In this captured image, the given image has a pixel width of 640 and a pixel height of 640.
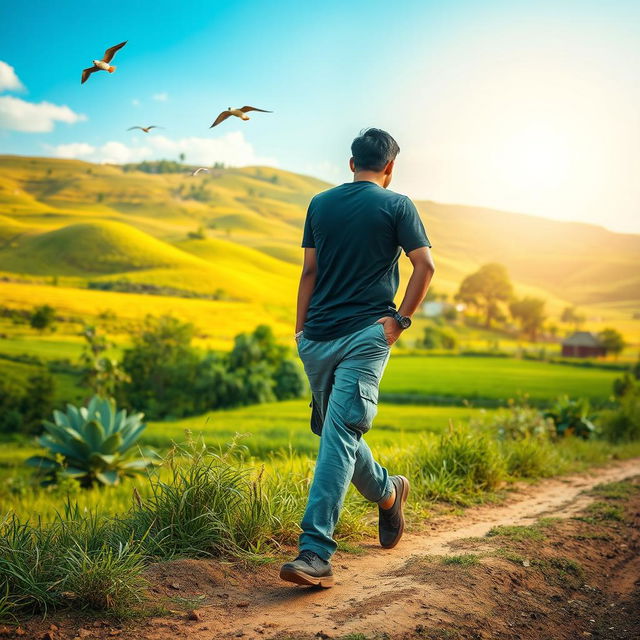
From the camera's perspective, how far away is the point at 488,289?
73.8 ft

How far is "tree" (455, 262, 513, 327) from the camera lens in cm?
2202

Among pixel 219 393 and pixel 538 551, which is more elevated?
pixel 538 551

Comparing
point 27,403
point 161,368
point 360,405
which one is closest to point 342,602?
point 360,405

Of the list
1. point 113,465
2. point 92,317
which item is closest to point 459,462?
point 113,465

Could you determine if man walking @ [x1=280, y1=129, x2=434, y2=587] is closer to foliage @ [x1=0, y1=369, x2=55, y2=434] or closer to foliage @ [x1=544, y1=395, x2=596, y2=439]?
foliage @ [x1=544, y1=395, x2=596, y2=439]

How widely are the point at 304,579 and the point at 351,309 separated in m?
1.11

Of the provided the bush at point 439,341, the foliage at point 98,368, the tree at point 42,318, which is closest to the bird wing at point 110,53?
the foliage at point 98,368

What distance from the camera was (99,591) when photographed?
2.40 meters

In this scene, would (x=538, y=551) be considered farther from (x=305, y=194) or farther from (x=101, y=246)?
(x=305, y=194)

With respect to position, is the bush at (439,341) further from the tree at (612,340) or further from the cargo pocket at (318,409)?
the cargo pocket at (318,409)

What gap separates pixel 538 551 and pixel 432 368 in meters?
16.1

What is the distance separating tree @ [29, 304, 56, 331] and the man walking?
14.2 meters

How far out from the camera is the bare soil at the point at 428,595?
2342mm

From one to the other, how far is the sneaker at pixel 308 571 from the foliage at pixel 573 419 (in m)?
6.93
